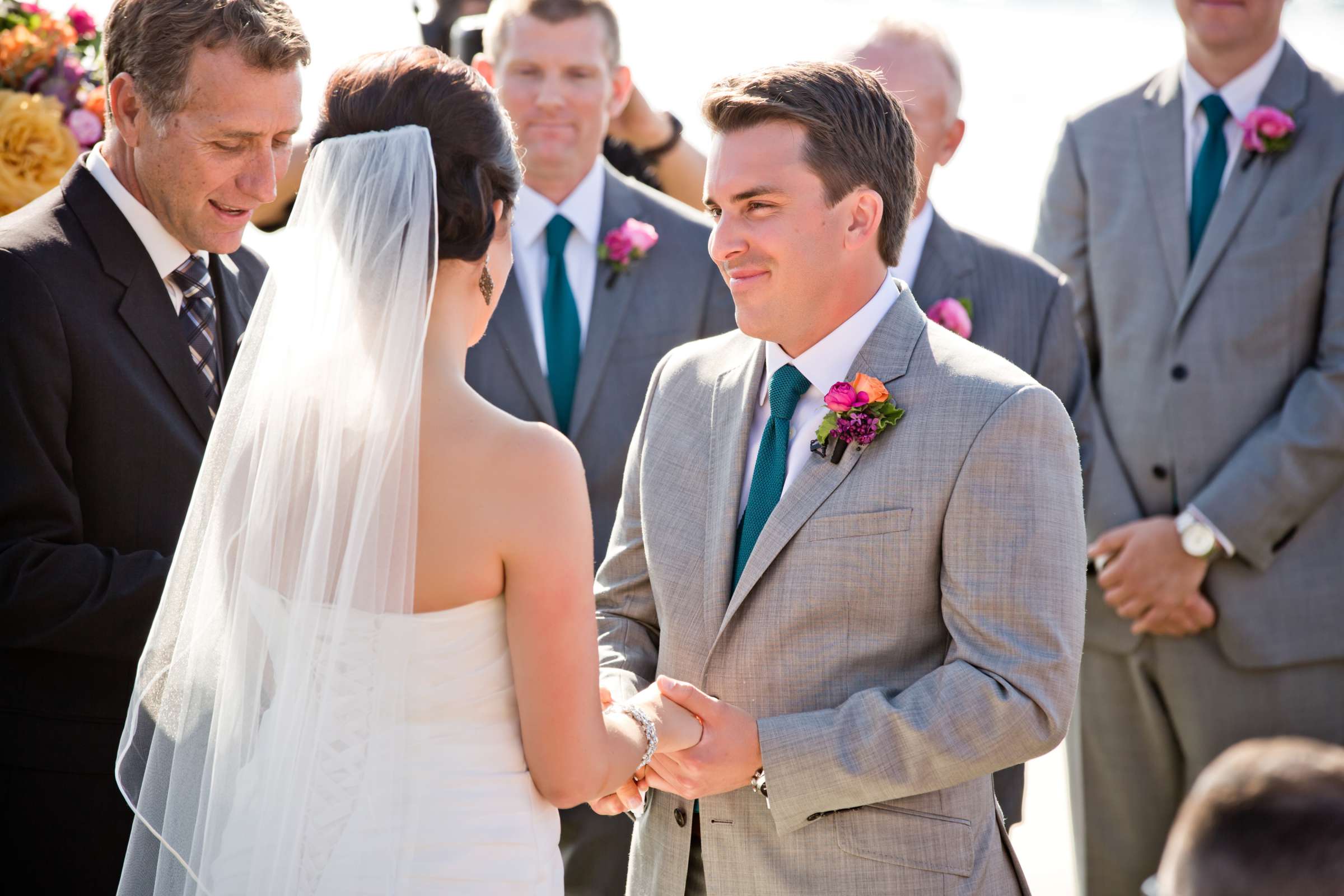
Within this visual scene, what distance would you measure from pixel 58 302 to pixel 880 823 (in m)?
2.07

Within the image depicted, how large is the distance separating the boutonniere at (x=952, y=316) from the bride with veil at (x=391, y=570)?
6.57ft

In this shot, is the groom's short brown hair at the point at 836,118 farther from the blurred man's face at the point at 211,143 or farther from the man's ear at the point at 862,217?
the blurred man's face at the point at 211,143

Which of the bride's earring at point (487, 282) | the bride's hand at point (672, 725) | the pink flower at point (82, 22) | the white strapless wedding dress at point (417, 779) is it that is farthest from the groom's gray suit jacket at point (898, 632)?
the pink flower at point (82, 22)

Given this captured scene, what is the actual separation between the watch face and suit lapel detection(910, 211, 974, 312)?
1.09m

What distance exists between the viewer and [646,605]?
118 inches

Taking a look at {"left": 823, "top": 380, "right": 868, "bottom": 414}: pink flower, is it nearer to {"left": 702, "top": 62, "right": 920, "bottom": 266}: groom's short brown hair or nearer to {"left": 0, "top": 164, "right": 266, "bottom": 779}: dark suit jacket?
{"left": 702, "top": 62, "right": 920, "bottom": 266}: groom's short brown hair

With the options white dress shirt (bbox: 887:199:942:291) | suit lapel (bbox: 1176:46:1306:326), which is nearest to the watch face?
suit lapel (bbox: 1176:46:1306:326)

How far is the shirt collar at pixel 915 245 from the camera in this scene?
4285 mm

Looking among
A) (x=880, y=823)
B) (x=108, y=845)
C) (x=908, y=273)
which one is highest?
(x=908, y=273)

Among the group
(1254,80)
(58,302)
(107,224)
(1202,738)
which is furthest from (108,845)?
(1254,80)

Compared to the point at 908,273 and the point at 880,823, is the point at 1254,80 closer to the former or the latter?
the point at 908,273

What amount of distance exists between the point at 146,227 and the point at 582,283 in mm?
1627

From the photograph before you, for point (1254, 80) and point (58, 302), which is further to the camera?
point (1254, 80)

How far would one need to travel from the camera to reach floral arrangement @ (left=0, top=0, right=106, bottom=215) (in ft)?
12.7
